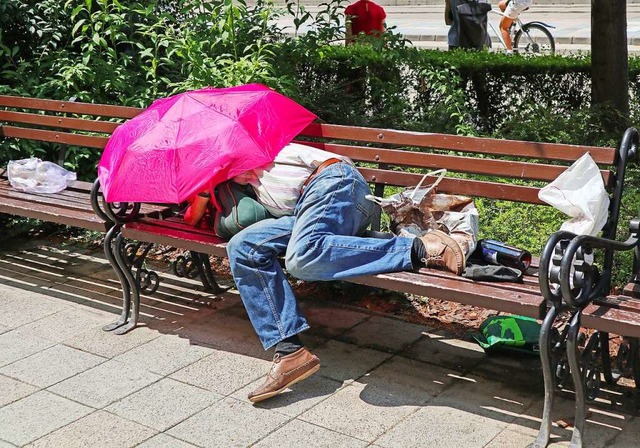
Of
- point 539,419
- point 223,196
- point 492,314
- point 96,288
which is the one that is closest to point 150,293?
point 96,288

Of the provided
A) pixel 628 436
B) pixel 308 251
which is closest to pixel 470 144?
pixel 308 251

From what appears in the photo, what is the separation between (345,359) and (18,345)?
1.68 m

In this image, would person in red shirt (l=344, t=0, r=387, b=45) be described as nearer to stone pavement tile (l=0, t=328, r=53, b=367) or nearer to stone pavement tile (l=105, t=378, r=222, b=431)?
stone pavement tile (l=0, t=328, r=53, b=367)

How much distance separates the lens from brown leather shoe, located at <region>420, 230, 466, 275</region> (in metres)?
4.13

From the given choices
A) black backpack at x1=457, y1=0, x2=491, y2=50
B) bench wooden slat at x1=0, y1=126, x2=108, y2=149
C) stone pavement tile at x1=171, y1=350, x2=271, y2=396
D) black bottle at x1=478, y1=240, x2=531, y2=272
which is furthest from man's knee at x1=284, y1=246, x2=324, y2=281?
black backpack at x1=457, y1=0, x2=491, y2=50

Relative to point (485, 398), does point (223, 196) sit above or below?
above

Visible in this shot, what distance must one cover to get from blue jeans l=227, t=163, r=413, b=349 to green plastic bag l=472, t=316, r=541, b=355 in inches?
28.6

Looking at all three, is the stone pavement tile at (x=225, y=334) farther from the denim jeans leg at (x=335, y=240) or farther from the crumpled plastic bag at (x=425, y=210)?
the crumpled plastic bag at (x=425, y=210)

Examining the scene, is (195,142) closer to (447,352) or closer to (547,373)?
(447,352)

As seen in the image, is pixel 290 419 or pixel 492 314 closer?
pixel 290 419

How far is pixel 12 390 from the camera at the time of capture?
4.37 metres

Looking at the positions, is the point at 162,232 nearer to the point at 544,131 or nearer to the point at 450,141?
the point at 450,141

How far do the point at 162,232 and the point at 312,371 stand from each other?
47.4 inches

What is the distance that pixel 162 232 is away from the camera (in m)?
4.93
